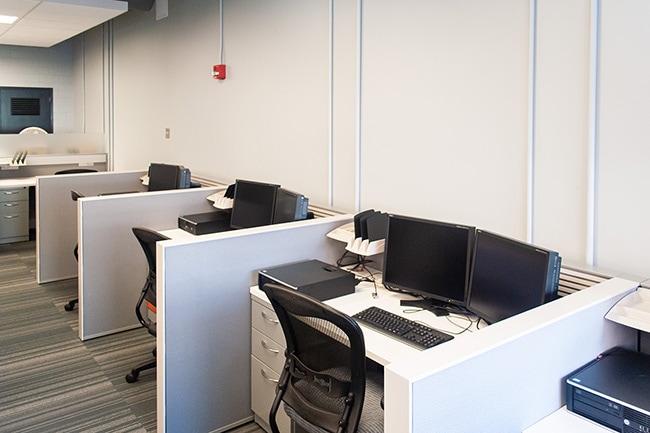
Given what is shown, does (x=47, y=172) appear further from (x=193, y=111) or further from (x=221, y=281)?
(x=221, y=281)

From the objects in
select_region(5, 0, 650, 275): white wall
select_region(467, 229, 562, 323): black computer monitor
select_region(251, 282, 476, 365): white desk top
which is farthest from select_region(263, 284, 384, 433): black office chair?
select_region(5, 0, 650, 275): white wall

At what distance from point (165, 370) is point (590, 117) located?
2.05m

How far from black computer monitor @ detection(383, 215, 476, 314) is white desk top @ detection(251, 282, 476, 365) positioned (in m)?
0.07

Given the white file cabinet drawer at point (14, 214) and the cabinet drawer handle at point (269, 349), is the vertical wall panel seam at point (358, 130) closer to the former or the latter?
the cabinet drawer handle at point (269, 349)

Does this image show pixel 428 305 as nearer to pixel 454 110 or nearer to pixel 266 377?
pixel 266 377

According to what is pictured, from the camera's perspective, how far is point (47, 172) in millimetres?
6613

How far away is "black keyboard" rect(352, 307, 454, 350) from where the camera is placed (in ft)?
6.48

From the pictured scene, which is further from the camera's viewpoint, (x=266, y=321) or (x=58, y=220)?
(x=58, y=220)

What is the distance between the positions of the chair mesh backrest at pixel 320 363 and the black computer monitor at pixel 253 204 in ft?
4.82

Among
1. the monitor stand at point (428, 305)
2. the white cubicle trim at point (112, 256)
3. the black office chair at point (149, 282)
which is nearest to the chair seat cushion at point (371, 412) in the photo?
the monitor stand at point (428, 305)

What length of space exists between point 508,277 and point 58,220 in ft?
13.0

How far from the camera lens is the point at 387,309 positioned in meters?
2.37

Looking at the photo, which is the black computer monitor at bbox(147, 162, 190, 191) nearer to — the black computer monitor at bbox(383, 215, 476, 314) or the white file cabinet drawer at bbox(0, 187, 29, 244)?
the white file cabinet drawer at bbox(0, 187, 29, 244)

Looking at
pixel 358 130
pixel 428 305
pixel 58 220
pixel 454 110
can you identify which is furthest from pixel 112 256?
pixel 454 110
